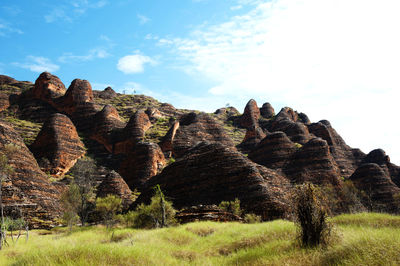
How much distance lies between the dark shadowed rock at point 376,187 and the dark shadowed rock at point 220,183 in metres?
20.4

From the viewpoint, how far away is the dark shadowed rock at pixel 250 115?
322 feet

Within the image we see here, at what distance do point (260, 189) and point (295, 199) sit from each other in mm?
21760

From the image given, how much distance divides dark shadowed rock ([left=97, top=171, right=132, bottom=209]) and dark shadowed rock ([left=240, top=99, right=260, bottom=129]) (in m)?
67.8

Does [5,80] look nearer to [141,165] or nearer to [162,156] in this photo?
[162,156]

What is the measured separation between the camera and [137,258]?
26.8 ft

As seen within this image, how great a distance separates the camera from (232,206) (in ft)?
94.3

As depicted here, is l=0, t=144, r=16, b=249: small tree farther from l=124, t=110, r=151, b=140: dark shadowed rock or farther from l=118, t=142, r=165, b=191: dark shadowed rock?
l=124, t=110, r=151, b=140: dark shadowed rock

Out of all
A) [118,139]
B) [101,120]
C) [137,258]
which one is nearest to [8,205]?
[137,258]

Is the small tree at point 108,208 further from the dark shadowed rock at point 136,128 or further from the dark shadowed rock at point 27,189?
the dark shadowed rock at point 136,128

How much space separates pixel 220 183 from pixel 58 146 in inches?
1347

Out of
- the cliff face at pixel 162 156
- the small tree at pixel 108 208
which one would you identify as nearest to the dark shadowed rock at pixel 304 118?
the cliff face at pixel 162 156

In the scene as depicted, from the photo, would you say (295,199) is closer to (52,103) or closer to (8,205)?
(8,205)

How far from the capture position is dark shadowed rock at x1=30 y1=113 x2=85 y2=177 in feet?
153

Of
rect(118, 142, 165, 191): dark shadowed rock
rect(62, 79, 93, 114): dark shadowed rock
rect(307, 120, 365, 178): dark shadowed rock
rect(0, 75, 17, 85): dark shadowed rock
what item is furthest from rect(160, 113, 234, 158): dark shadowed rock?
rect(0, 75, 17, 85): dark shadowed rock
